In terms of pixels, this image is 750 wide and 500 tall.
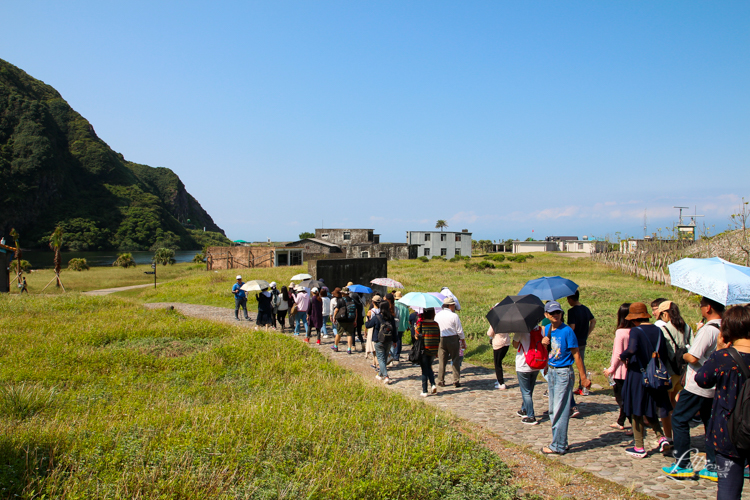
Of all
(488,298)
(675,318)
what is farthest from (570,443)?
(488,298)

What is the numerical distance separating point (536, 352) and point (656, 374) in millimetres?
1652

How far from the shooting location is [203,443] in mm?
5414

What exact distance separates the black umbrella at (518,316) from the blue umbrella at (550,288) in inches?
66.0

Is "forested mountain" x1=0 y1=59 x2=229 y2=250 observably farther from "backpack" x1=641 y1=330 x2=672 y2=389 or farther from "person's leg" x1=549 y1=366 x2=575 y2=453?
"backpack" x1=641 y1=330 x2=672 y2=389

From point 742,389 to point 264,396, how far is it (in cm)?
632

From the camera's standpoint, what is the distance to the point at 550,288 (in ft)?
30.6

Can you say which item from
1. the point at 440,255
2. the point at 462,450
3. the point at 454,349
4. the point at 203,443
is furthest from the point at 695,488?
the point at 440,255

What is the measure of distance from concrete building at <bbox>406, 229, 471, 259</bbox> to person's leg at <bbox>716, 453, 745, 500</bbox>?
64.7 metres

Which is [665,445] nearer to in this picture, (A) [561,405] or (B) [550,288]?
(A) [561,405]

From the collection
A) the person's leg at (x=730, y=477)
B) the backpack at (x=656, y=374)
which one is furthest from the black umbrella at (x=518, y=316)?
the person's leg at (x=730, y=477)

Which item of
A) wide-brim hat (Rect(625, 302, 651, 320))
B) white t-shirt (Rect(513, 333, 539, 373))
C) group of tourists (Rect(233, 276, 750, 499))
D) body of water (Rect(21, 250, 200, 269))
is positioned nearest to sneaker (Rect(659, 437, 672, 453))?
group of tourists (Rect(233, 276, 750, 499))

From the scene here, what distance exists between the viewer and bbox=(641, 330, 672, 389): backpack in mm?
5582

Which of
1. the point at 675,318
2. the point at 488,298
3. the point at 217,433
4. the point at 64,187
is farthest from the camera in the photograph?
the point at 64,187

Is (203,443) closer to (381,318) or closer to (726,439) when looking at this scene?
(381,318)
